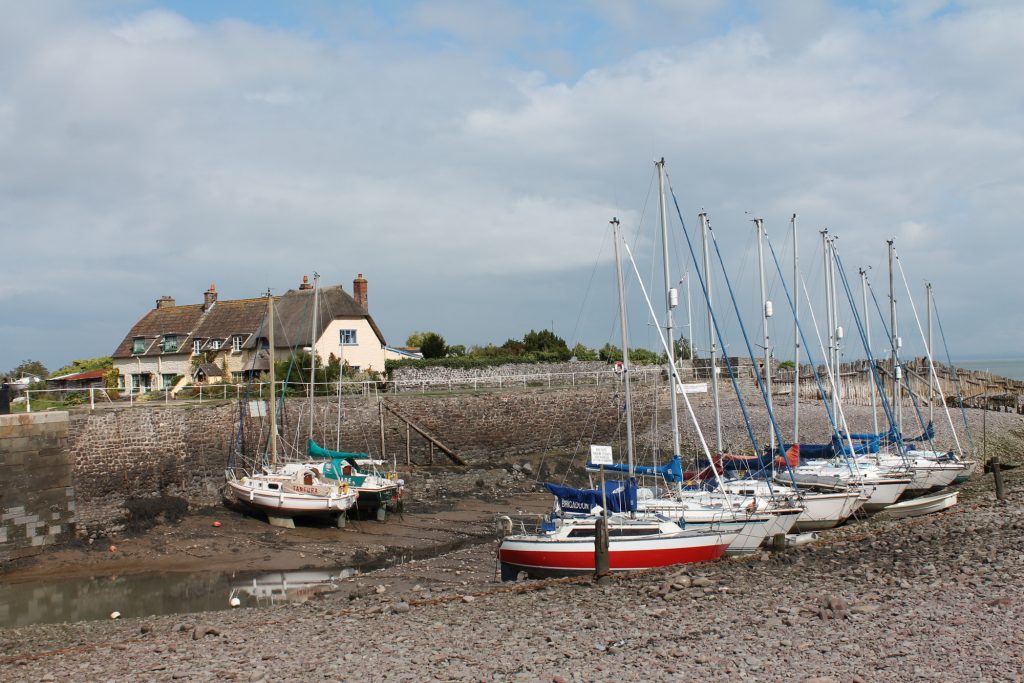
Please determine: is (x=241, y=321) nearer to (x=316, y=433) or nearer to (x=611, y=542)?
(x=316, y=433)

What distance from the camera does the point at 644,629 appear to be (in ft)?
43.9

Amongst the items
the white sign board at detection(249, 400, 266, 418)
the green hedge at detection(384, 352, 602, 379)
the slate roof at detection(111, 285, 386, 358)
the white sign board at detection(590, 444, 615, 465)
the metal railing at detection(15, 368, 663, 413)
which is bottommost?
the white sign board at detection(590, 444, 615, 465)

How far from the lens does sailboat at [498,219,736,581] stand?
57.9ft

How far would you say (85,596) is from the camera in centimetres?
→ 1991

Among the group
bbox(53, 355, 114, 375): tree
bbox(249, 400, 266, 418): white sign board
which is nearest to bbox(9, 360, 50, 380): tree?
bbox(53, 355, 114, 375): tree

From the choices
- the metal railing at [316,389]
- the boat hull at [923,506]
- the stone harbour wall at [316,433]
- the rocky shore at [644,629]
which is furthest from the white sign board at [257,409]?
the boat hull at [923,506]

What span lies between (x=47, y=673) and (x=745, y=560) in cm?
1248

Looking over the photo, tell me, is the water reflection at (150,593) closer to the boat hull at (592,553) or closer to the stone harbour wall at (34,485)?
the stone harbour wall at (34,485)

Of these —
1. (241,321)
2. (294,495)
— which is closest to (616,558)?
(294,495)

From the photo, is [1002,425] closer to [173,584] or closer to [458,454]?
[458,454]

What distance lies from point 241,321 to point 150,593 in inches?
1184

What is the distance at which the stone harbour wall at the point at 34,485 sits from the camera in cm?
2302

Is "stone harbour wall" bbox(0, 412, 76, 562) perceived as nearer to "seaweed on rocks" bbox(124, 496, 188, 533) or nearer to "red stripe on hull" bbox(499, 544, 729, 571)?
"seaweed on rocks" bbox(124, 496, 188, 533)

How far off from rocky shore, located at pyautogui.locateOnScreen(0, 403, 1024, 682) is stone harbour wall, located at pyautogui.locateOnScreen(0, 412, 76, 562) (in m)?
7.15
